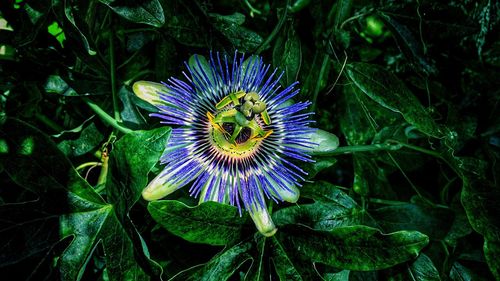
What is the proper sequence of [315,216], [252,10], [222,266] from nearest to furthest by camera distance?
[222,266], [315,216], [252,10]

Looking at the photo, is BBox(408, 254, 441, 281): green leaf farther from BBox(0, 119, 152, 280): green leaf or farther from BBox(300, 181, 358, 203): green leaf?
BBox(0, 119, 152, 280): green leaf

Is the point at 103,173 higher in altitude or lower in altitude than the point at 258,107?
lower

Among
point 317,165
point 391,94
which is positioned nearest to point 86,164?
point 317,165

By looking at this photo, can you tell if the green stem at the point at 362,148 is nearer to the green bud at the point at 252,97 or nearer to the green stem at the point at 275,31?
the green bud at the point at 252,97

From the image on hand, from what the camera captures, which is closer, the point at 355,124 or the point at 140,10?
the point at 140,10

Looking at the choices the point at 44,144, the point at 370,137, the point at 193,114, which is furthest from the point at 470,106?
the point at 44,144

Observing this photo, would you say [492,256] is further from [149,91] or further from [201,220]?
[149,91]

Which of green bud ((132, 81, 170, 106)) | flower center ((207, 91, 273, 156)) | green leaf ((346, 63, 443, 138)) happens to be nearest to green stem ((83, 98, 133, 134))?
green bud ((132, 81, 170, 106))
